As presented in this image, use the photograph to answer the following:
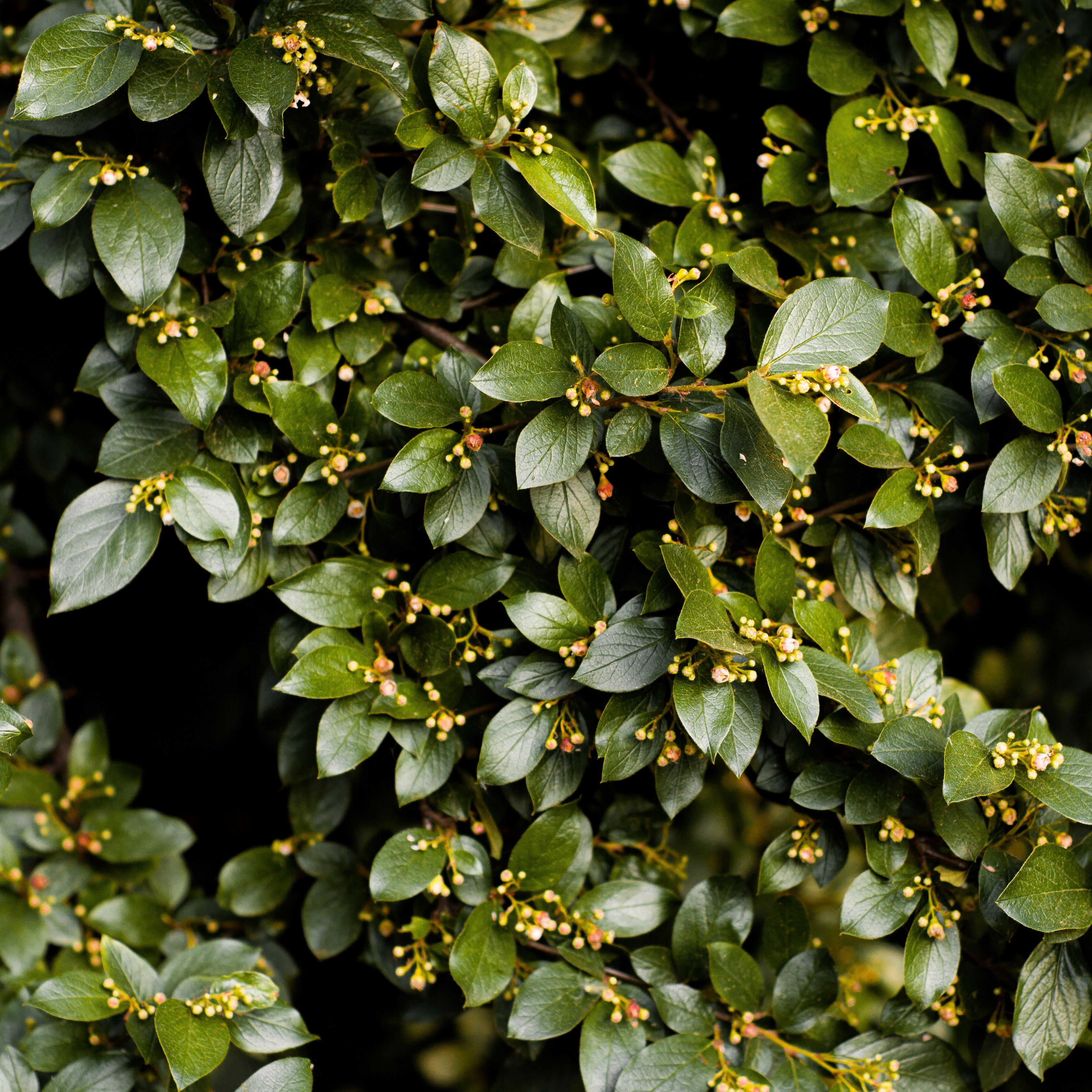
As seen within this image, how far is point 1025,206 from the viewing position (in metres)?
1.15

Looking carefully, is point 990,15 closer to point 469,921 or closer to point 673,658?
point 673,658

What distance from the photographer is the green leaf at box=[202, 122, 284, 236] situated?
3.43ft

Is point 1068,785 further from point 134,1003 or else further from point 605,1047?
point 134,1003

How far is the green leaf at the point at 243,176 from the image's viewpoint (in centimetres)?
105

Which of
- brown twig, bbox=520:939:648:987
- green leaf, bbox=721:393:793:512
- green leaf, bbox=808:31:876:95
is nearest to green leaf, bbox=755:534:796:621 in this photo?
green leaf, bbox=721:393:793:512

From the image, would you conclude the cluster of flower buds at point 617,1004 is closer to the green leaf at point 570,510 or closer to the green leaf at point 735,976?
the green leaf at point 735,976

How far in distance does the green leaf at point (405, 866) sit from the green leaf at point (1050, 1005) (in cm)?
74

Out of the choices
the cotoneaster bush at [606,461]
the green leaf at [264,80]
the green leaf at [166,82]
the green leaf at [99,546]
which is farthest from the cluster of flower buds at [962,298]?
the green leaf at [99,546]

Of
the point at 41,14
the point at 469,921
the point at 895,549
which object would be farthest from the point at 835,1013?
the point at 41,14

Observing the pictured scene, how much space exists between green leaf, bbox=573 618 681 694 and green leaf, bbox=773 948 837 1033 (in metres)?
0.48

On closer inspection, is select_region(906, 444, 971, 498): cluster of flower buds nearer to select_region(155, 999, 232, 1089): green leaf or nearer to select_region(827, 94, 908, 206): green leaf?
select_region(827, 94, 908, 206): green leaf

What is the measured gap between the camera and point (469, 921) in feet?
3.67

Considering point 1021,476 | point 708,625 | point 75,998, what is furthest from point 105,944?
point 1021,476

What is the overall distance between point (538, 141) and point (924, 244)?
519 mm
